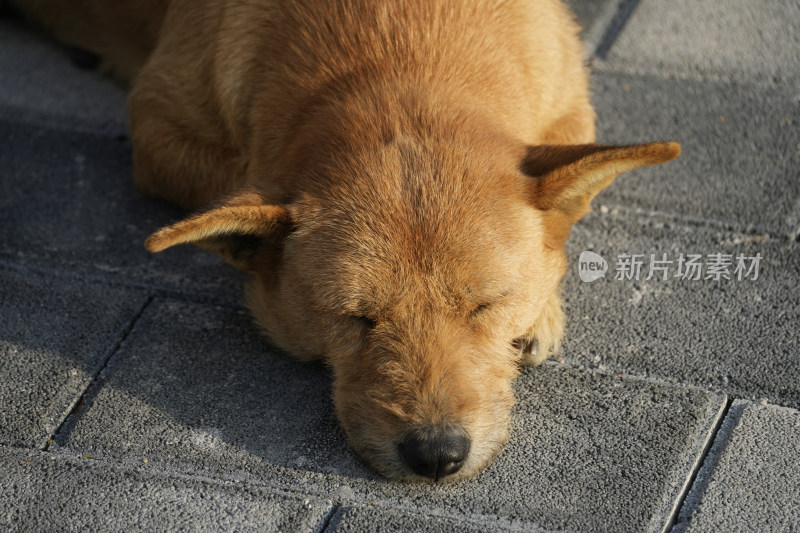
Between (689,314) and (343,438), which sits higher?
(689,314)

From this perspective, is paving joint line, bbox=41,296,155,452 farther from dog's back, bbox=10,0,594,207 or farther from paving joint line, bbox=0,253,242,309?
dog's back, bbox=10,0,594,207

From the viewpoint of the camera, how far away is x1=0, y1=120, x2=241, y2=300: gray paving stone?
4391 mm

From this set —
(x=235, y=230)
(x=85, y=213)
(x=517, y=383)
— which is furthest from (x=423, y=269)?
(x=85, y=213)

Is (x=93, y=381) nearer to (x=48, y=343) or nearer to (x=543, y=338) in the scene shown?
(x=48, y=343)

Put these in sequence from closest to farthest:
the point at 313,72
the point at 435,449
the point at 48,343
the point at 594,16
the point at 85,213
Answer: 1. the point at 435,449
2. the point at 313,72
3. the point at 48,343
4. the point at 85,213
5. the point at 594,16

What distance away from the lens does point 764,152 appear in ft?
16.4

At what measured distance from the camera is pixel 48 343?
13.1 feet

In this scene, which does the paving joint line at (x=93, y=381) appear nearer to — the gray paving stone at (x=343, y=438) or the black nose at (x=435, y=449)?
the gray paving stone at (x=343, y=438)

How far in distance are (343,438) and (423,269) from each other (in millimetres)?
839

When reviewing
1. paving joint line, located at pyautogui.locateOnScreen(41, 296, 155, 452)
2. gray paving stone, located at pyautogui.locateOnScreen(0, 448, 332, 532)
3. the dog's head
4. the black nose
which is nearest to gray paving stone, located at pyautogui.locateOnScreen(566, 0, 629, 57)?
the dog's head

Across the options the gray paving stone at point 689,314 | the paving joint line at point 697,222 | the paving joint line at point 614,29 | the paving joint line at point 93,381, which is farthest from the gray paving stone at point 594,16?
the paving joint line at point 93,381

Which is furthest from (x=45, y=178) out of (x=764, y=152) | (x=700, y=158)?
(x=764, y=152)

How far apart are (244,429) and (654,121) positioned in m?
3.15

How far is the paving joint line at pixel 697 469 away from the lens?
10.4 ft
